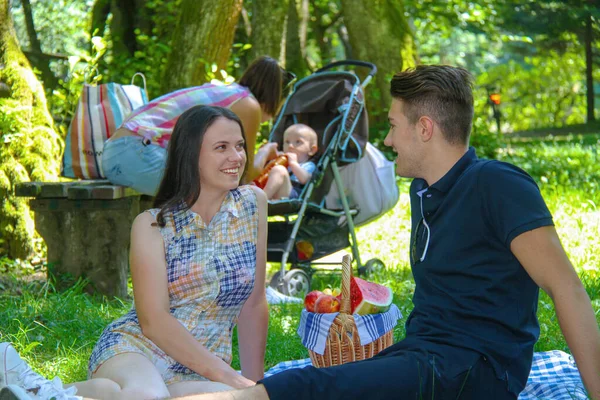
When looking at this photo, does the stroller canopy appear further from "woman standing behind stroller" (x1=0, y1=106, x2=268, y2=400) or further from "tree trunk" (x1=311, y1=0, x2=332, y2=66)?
"tree trunk" (x1=311, y1=0, x2=332, y2=66)

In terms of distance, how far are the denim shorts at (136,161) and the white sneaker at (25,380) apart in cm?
288

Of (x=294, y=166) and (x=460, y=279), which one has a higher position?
(x=460, y=279)

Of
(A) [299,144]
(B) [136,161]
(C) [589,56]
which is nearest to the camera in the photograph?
(B) [136,161]

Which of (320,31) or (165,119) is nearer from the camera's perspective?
(165,119)

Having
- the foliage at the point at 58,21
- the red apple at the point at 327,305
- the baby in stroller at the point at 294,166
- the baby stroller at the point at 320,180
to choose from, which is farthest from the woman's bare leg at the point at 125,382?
the foliage at the point at 58,21

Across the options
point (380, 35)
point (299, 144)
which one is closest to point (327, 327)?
point (299, 144)

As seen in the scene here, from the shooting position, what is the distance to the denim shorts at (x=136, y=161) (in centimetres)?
545

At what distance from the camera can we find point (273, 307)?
5535mm

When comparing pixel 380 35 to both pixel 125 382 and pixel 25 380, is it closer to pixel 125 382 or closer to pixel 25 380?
pixel 125 382

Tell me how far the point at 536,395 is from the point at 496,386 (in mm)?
1212

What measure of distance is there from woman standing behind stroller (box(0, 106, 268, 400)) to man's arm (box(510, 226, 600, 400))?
1202 millimetres

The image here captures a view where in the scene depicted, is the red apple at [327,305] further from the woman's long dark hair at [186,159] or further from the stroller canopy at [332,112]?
the stroller canopy at [332,112]

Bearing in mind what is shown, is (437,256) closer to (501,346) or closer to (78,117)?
(501,346)

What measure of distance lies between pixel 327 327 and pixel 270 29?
8.05m
